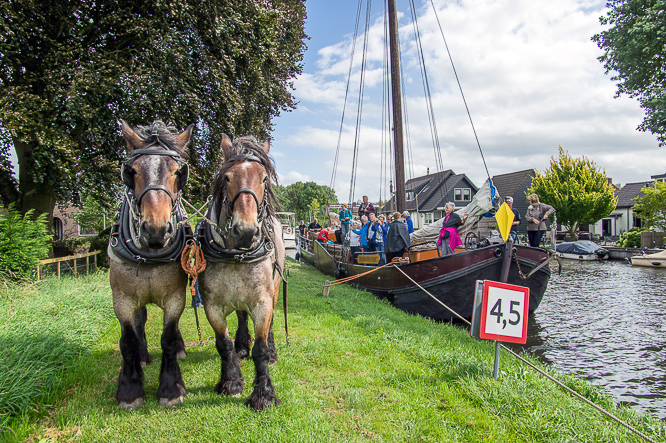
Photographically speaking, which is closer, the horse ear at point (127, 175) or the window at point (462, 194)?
the horse ear at point (127, 175)

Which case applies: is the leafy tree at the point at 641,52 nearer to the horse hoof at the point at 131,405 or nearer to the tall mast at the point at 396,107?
the tall mast at the point at 396,107

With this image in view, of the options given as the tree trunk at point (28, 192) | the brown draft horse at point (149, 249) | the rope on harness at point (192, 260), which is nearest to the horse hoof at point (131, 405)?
the brown draft horse at point (149, 249)

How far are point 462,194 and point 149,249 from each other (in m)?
44.7

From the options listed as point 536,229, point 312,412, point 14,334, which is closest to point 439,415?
point 312,412

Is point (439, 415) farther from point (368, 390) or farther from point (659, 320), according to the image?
point (659, 320)

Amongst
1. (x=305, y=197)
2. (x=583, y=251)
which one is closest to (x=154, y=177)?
(x=583, y=251)

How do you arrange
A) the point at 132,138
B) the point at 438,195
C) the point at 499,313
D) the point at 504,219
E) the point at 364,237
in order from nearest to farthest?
the point at 132,138 → the point at 499,313 → the point at 504,219 → the point at 364,237 → the point at 438,195

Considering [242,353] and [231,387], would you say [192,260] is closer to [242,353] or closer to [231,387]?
[231,387]

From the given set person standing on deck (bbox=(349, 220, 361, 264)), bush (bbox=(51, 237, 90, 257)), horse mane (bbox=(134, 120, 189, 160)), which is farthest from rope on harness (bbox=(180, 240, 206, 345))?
bush (bbox=(51, 237, 90, 257))

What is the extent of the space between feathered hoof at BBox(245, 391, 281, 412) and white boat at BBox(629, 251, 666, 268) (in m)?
23.1

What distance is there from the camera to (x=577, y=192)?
101 ft

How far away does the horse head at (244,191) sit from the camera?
9.04ft

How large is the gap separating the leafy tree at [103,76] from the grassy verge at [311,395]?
3.61 m

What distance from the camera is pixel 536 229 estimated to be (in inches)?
362
